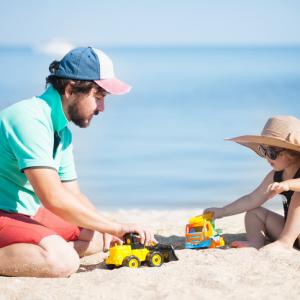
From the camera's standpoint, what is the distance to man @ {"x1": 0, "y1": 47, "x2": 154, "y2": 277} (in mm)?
4523

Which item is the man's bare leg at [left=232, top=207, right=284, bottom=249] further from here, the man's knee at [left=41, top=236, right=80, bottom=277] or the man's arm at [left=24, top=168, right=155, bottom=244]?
the man's knee at [left=41, top=236, right=80, bottom=277]

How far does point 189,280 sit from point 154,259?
44cm

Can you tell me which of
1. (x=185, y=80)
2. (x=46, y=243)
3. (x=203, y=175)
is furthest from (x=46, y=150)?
(x=185, y=80)

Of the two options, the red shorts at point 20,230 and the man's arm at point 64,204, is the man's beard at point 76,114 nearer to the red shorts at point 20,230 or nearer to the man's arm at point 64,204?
the man's arm at point 64,204

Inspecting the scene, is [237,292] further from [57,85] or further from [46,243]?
[57,85]

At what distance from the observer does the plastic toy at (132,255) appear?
4738 mm

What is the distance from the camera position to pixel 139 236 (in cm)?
468

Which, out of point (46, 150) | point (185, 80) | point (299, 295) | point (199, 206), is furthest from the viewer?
point (185, 80)

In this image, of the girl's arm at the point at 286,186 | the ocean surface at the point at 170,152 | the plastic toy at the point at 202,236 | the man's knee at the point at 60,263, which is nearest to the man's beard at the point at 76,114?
the man's knee at the point at 60,263

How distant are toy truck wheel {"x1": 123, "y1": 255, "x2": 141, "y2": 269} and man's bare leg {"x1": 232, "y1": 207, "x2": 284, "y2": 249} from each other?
1070mm

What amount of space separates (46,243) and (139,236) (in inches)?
21.7

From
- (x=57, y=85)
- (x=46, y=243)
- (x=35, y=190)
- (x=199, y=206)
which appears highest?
(x=57, y=85)

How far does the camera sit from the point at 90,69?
15.7 ft

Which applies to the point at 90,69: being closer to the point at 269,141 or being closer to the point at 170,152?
the point at 269,141
